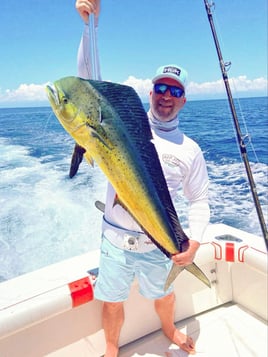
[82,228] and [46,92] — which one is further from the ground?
[46,92]

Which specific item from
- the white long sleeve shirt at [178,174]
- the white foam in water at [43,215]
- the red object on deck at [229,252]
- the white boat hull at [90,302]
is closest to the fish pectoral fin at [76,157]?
the white long sleeve shirt at [178,174]

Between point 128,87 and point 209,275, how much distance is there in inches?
73.0

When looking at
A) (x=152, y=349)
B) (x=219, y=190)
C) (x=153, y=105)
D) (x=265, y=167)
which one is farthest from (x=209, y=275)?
(x=265, y=167)

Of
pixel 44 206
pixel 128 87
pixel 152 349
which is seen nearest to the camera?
pixel 128 87

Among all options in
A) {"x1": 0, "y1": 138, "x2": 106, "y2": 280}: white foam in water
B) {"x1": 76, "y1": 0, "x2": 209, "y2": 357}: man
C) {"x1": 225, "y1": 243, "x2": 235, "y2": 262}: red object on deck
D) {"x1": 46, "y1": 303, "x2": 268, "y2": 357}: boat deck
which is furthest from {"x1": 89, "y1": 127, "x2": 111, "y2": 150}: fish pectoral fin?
{"x1": 0, "y1": 138, "x2": 106, "y2": 280}: white foam in water

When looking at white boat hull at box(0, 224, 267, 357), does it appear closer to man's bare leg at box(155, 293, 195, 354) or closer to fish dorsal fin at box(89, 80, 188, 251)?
man's bare leg at box(155, 293, 195, 354)

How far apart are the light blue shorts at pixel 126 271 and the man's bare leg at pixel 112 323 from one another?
0.40 feet

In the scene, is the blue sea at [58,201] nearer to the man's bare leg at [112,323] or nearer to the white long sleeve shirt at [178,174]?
the white long sleeve shirt at [178,174]

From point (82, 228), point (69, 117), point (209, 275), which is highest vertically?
point (69, 117)

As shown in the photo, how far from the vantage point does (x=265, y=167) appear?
25.1 feet

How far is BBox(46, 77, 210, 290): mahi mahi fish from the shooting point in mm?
931

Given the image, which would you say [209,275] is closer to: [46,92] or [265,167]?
[46,92]

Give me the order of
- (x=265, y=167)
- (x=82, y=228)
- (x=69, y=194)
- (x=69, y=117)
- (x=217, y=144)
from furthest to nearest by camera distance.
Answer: (x=217, y=144) < (x=265, y=167) < (x=69, y=194) < (x=82, y=228) < (x=69, y=117)

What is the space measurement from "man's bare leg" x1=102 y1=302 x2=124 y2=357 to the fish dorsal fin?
3.14 ft
